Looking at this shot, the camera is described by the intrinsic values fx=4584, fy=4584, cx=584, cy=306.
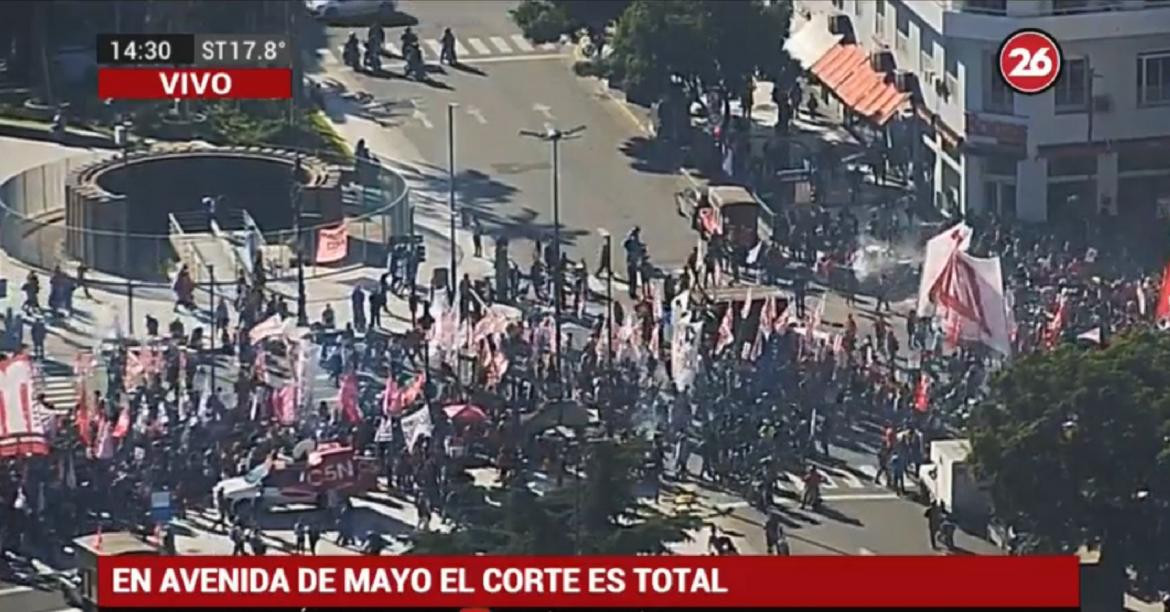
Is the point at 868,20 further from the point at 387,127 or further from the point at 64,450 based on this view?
the point at 64,450

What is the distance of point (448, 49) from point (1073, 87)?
232cm

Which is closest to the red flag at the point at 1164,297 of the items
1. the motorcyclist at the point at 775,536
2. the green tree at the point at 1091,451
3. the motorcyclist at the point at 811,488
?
the green tree at the point at 1091,451

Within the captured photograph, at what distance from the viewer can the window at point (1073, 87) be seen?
1417 centimetres

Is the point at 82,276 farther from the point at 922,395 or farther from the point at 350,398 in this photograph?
the point at 922,395

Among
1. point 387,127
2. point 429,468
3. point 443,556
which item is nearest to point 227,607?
point 443,556

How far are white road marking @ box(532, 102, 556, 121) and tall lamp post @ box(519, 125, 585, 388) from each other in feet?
0.19

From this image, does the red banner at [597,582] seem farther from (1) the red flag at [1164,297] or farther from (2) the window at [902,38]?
(2) the window at [902,38]

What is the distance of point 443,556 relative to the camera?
13.4 metres

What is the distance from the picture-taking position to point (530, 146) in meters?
15.1

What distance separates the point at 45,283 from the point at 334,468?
115cm

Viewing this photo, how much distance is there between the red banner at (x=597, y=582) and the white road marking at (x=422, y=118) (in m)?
2.43

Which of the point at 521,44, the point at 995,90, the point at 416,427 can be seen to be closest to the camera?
the point at 995,90

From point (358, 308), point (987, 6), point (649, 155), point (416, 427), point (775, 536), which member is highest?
point (987, 6)

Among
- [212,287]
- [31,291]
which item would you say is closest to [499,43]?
[212,287]
